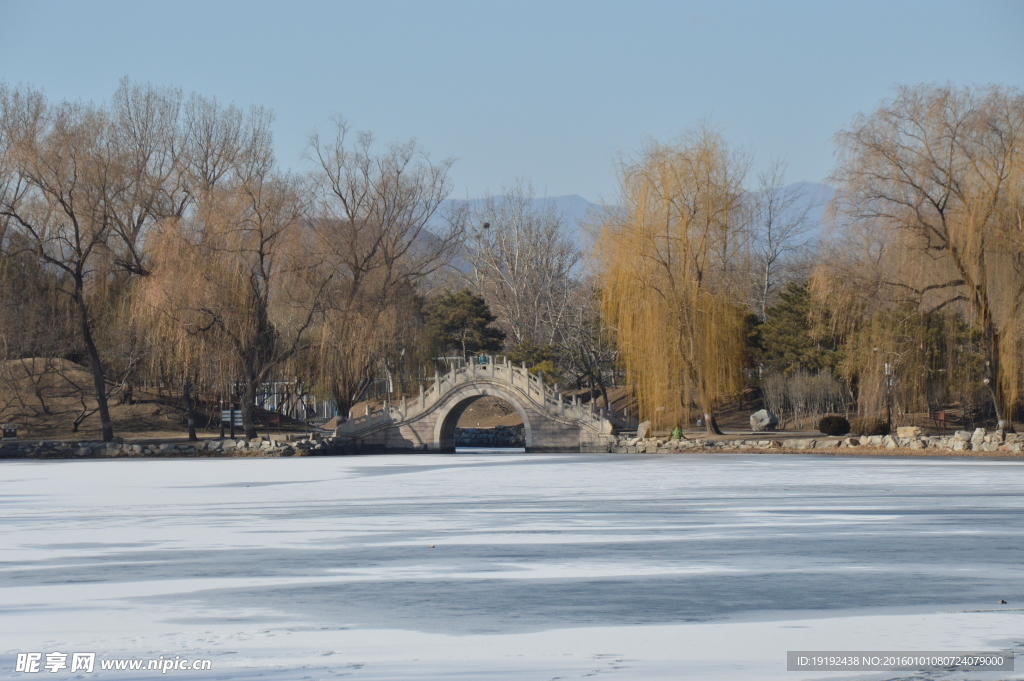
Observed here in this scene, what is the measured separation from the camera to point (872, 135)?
34.9 m

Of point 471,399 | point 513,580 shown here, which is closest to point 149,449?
point 471,399

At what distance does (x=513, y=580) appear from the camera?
10609 mm

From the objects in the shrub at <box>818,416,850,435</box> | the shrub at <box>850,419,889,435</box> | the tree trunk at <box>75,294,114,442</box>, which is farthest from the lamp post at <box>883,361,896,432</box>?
the tree trunk at <box>75,294,114,442</box>

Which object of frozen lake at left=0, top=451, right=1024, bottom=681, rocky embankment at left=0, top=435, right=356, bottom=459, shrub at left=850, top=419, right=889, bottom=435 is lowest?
frozen lake at left=0, top=451, right=1024, bottom=681

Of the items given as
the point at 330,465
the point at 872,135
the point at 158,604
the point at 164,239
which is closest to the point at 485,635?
the point at 158,604

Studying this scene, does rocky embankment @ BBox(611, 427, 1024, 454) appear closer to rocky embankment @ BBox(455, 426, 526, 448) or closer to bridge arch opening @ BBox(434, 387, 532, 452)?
bridge arch opening @ BBox(434, 387, 532, 452)

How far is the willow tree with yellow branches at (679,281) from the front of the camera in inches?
1609

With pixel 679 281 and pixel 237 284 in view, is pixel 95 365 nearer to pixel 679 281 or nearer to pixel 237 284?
pixel 237 284

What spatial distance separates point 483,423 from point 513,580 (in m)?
52.0

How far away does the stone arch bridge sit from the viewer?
46375 mm

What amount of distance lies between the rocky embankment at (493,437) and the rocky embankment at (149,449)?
52.4 ft

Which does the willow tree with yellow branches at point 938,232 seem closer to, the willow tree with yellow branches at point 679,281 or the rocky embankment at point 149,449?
the willow tree with yellow branches at point 679,281

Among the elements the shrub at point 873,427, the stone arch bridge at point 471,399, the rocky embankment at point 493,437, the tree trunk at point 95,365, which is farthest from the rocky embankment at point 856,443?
the tree trunk at point 95,365

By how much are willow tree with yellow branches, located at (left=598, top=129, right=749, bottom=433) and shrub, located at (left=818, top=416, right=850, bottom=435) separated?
3.72 meters
